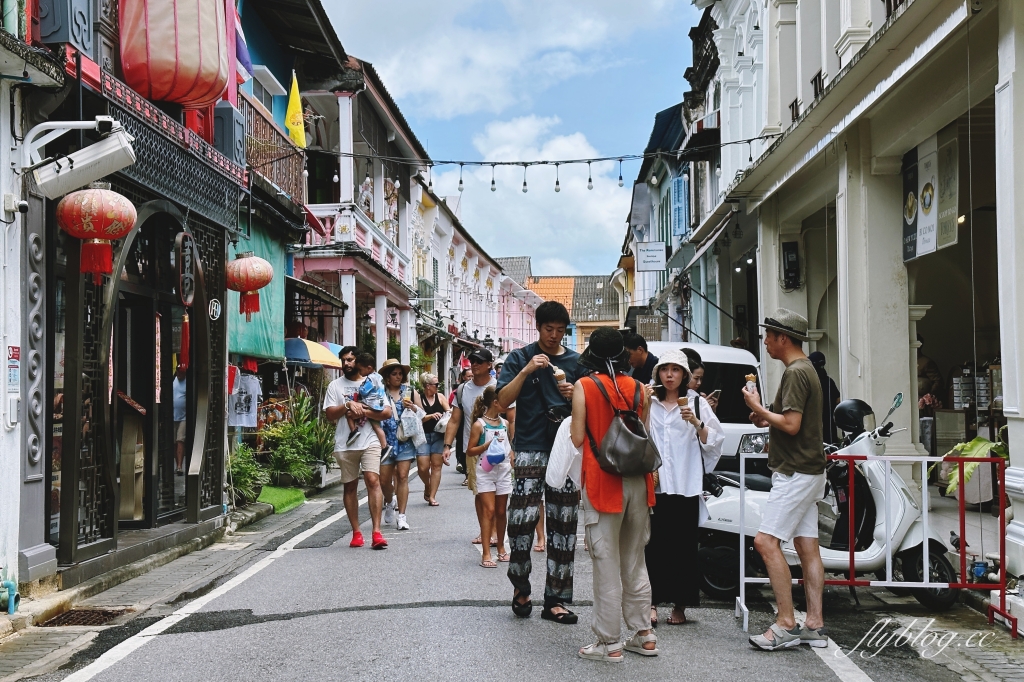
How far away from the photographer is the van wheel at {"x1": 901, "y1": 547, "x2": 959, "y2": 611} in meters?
6.79

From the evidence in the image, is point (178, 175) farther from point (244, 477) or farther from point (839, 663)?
point (839, 663)

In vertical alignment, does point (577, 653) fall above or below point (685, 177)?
below

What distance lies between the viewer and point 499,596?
287 inches

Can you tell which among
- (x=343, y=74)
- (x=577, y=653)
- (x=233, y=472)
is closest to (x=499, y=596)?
(x=577, y=653)

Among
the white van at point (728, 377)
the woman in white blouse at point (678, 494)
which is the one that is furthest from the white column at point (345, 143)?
the woman in white blouse at point (678, 494)

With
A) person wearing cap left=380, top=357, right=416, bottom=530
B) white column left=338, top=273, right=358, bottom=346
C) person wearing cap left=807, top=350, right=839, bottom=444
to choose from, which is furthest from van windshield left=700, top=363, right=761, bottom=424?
white column left=338, top=273, right=358, bottom=346

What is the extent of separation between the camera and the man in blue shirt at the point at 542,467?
6.39m

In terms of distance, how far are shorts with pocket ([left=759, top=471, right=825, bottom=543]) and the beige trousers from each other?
30.2 inches

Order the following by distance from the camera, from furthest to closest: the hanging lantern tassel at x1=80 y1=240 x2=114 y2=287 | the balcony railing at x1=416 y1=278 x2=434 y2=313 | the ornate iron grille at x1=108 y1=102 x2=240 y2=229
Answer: the balcony railing at x1=416 y1=278 x2=434 y2=313
the ornate iron grille at x1=108 y1=102 x2=240 y2=229
the hanging lantern tassel at x1=80 y1=240 x2=114 y2=287

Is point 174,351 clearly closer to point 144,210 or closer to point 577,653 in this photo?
point 144,210

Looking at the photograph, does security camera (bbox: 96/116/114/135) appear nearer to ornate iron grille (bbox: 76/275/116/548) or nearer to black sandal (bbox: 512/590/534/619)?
ornate iron grille (bbox: 76/275/116/548)

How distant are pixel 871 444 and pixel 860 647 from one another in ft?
4.89

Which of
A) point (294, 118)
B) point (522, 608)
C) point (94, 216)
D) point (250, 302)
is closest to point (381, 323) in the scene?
point (294, 118)

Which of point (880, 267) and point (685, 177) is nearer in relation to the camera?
point (880, 267)
